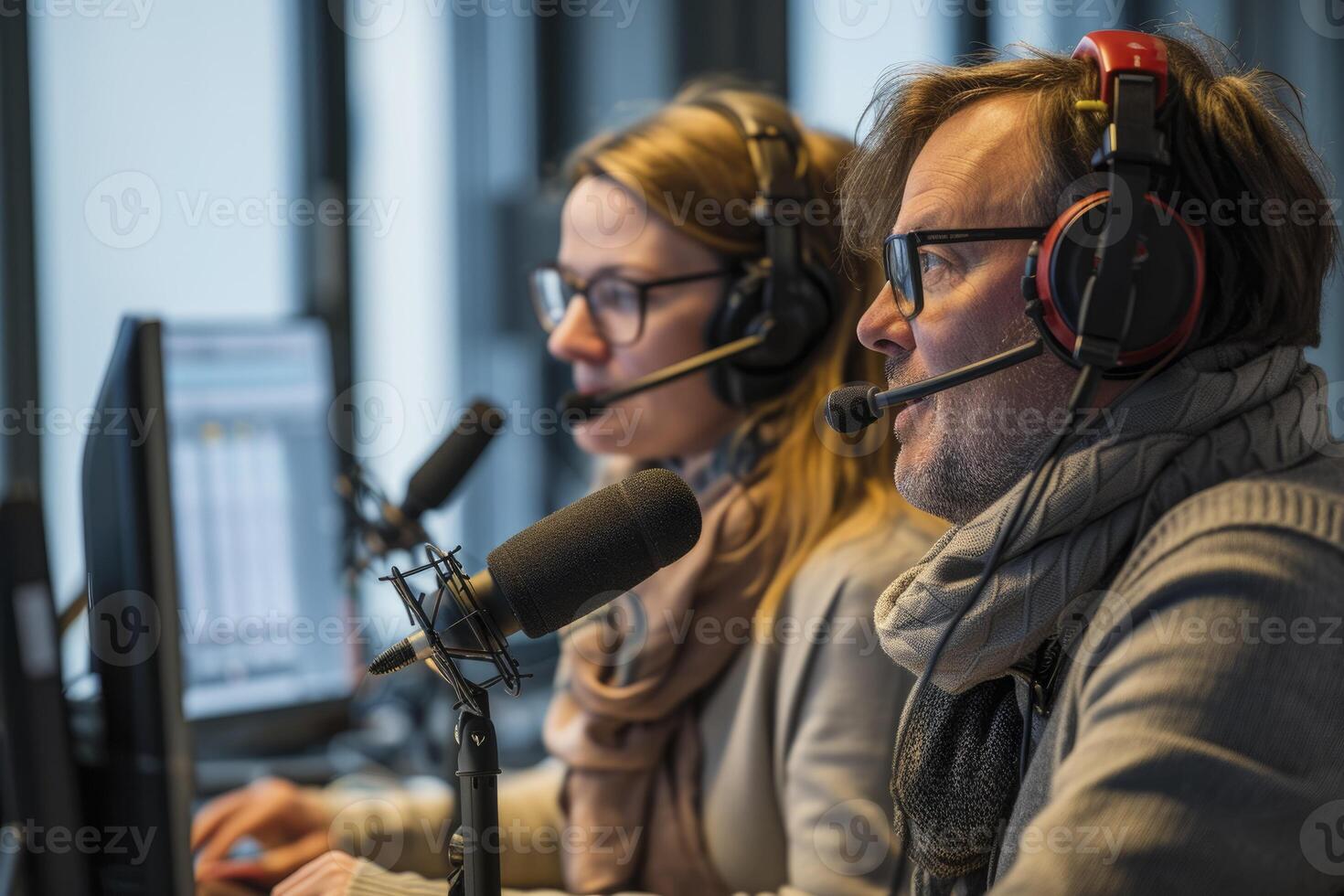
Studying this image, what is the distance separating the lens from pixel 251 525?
5.94ft

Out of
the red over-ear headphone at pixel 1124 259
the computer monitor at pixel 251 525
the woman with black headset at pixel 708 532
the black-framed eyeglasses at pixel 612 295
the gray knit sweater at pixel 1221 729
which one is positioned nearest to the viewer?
the gray knit sweater at pixel 1221 729

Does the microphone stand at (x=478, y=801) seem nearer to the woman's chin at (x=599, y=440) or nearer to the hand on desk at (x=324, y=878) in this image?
the hand on desk at (x=324, y=878)

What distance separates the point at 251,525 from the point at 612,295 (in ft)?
2.80

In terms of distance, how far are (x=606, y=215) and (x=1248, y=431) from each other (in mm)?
783

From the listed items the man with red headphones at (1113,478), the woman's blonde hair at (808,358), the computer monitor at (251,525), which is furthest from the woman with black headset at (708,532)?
the computer monitor at (251,525)

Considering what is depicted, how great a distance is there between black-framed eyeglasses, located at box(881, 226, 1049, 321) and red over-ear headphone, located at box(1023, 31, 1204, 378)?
34mm

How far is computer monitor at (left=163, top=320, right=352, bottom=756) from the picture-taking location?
1.75 m

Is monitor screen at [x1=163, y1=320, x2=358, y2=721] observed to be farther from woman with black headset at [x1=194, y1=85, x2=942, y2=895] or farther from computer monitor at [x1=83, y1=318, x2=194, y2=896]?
computer monitor at [x1=83, y1=318, x2=194, y2=896]

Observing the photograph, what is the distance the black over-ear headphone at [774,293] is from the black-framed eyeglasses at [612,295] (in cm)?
6

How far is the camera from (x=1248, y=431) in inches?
27.2

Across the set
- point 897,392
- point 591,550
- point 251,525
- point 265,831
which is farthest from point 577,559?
point 251,525

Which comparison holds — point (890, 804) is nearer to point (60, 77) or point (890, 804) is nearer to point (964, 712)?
point (964, 712)

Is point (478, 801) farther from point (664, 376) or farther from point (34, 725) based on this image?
point (664, 376)

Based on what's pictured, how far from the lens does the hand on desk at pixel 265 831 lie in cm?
116
